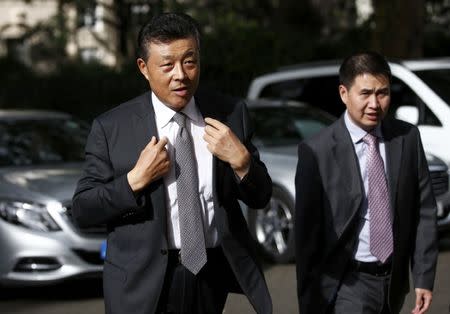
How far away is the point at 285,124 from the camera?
38.0 ft

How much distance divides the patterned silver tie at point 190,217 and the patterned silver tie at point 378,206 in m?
0.94

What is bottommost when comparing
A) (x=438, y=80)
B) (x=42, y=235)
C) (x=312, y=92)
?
(x=42, y=235)

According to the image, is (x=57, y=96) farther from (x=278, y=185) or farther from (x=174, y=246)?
(x=174, y=246)

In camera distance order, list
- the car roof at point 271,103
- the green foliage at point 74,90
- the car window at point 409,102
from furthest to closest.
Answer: the green foliage at point 74,90, the car roof at point 271,103, the car window at point 409,102

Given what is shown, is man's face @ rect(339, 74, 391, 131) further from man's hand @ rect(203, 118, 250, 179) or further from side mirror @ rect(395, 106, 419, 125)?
side mirror @ rect(395, 106, 419, 125)

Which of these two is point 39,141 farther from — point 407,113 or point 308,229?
point 308,229

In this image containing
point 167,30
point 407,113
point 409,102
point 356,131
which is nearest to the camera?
point 167,30

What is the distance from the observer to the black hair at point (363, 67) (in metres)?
4.84

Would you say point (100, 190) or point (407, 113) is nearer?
point (100, 190)

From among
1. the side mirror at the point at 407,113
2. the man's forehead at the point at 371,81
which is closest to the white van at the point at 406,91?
the side mirror at the point at 407,113

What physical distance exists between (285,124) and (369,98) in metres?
6.77

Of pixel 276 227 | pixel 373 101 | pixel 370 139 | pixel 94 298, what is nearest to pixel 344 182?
pixel 370 139

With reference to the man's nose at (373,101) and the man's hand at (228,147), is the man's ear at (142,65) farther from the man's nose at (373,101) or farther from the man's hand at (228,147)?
the man's nose at (373,101)

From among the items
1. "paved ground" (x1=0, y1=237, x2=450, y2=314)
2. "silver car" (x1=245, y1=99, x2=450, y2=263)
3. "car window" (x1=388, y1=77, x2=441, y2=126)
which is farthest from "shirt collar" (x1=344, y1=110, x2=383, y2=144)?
"car window" (x1=388, y1=77, x2=441, y2=126)
